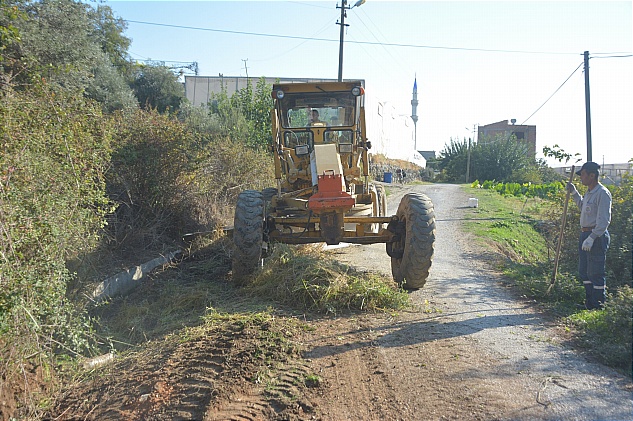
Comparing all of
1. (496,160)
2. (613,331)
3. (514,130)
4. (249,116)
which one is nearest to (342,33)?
(249,116)

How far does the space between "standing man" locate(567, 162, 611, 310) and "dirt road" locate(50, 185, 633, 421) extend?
36.0 inches

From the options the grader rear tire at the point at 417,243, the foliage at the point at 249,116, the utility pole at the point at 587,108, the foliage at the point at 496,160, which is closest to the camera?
the grader rear tire at the point at 417,243

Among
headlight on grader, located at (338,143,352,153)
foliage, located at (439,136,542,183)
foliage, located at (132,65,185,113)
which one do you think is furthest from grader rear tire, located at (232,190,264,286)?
foliage, located at (439,136,542,183)

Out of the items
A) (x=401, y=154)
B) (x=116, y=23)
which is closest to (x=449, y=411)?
(x=116, y=23)

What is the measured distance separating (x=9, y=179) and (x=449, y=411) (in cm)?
400

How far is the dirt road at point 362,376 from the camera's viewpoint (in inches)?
156

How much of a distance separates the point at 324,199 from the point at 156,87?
26699mm

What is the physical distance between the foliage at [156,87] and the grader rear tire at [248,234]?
24759mm

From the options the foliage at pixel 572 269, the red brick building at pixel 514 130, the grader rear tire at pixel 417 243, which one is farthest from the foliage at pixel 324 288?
the red brick building at pixel 514 130

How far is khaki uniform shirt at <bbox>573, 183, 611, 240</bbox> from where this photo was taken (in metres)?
6.41

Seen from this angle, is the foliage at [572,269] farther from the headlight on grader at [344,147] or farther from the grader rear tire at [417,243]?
the headlight on grader at [344,147]

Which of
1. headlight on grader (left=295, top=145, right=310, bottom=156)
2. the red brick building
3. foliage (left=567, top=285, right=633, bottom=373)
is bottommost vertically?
foliage (left=567, top=285, right=633, bottom=373)

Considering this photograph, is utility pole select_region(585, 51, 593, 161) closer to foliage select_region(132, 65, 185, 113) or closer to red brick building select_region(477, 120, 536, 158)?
foliage select_region(132, 65, 185, 113)

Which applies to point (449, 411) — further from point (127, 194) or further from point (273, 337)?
point (127, 194)
